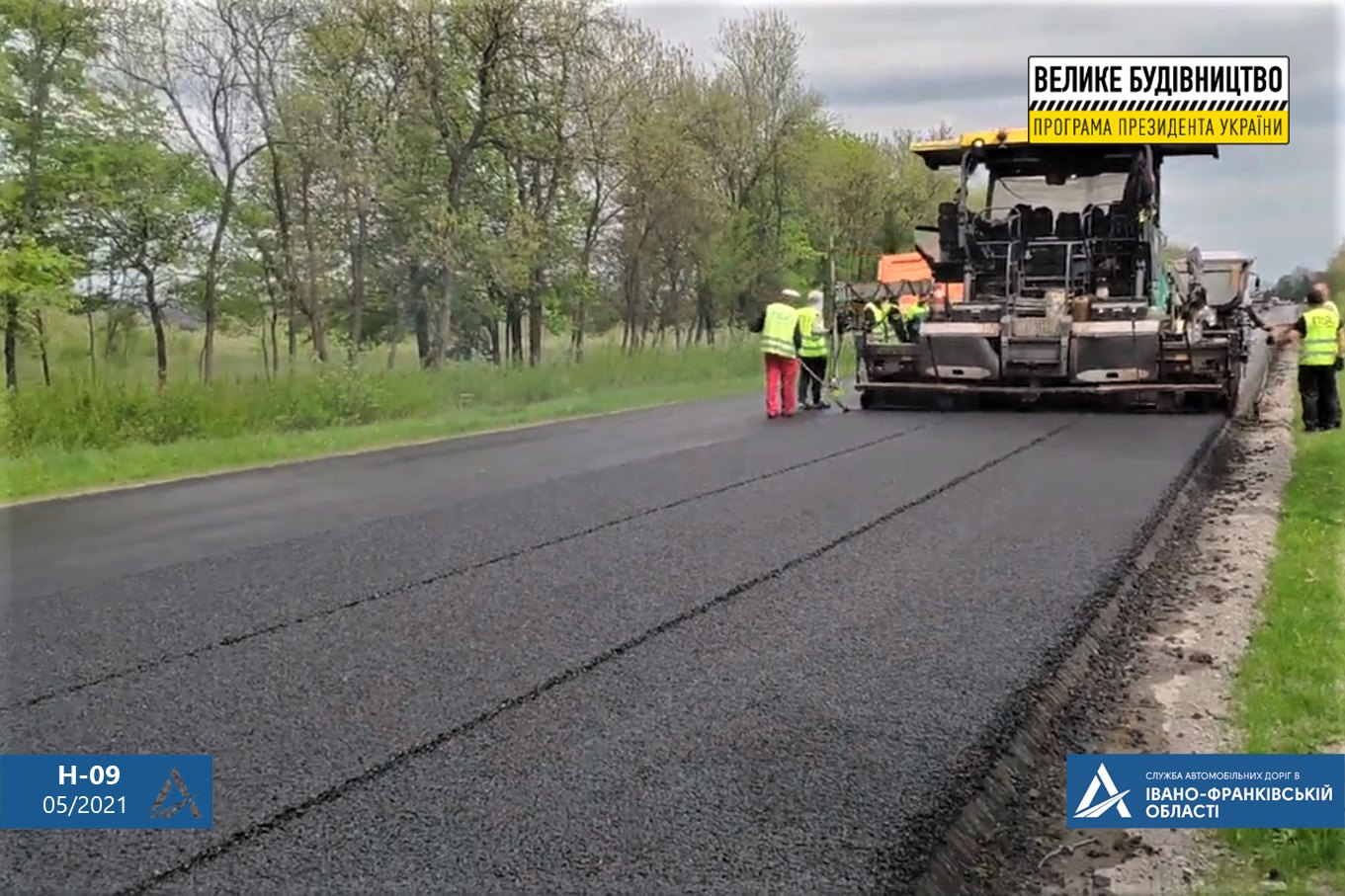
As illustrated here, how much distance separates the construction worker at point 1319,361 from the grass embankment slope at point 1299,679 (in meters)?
3.46

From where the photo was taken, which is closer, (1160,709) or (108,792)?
(108,792)

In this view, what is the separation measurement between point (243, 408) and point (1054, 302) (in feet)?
26.0

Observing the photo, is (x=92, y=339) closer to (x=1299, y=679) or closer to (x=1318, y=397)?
(x=1318, y=397)

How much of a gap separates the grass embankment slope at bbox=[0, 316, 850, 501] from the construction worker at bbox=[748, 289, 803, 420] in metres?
2.68

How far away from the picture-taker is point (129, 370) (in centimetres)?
1387

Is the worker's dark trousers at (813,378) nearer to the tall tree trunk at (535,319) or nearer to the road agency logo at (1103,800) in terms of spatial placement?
the tall tree trunk at (535,319)

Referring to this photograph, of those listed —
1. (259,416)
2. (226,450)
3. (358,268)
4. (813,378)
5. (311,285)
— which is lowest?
(226,450)

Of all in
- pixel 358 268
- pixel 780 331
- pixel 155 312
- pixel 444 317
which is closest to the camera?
pixel 780 331

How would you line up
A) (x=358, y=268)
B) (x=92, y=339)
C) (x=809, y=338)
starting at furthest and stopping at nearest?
1. (x=358, y=268)
2. (x=92, y=339)
3. (x=809, y=338)

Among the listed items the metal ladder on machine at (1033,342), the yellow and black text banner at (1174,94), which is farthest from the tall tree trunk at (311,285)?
the yellow and black text banner at (1174,94)

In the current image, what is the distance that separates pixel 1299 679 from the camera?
413 centimetres

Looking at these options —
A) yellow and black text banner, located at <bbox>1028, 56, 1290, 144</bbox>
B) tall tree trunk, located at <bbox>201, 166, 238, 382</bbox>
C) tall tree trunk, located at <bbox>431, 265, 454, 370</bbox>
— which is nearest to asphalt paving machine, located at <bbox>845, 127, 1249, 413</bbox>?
yellow and black text banner, located at <bbox>1028, 56, 1290, 144</bbox>

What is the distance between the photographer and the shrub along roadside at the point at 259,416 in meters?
9.88

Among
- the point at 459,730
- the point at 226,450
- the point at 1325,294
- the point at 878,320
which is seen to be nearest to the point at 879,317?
the point at 878,320
